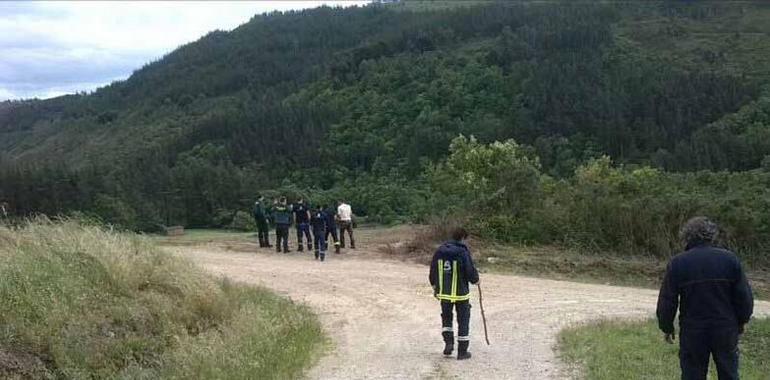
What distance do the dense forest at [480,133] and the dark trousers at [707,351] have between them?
47.9ft

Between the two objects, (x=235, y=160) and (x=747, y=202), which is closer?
(x=747, y=202)

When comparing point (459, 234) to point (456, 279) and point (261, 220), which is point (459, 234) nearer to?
point (456, 279)

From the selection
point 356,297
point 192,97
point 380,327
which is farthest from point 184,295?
point 192,97

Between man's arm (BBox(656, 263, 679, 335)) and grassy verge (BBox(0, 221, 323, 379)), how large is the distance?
182 inches

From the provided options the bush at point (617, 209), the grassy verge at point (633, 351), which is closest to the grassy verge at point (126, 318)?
the grassy verge at point (633, 351)

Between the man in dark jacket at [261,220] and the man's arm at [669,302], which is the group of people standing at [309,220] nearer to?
the man in dark jacket at [261,220]

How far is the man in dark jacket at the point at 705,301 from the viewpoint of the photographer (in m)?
6.12

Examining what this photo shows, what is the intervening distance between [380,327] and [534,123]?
110929 millimetres

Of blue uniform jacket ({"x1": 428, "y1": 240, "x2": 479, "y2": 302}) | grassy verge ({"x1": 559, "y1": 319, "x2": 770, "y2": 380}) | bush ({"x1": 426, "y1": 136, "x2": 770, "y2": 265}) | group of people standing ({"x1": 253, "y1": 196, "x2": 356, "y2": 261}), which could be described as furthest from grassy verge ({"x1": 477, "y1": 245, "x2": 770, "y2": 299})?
blue uniform jacket ({"x1": 428, "y1": 240, "x2": 479, "y2": 302})

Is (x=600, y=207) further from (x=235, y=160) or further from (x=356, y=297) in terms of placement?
(x=235, y=160)

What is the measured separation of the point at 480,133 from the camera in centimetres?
→ 11981

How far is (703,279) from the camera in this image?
6121 millimetres

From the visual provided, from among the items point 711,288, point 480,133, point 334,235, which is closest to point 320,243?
point 334,235

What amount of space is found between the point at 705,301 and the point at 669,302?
0.29 metres
